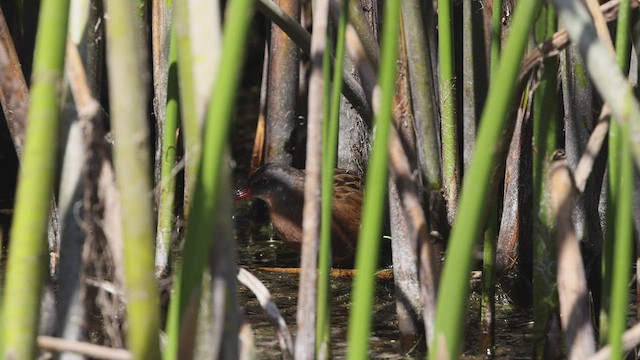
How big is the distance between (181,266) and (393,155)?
1.67 feet

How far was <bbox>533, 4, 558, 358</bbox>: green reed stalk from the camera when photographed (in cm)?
156

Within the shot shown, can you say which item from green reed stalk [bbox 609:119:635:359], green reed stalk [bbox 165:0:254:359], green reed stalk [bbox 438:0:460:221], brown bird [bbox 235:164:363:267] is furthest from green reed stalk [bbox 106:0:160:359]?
brown bird [bbox 235:164:363:267]

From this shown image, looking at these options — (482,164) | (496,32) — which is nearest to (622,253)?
(482,164)

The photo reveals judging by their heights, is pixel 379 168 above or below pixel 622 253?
above

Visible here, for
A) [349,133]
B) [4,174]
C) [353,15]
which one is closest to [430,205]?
[353,15]

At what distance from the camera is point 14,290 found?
1064 millimetres

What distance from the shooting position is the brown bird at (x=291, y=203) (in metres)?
3.59

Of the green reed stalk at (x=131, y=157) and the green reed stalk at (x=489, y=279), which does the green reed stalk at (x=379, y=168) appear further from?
the green reed stalk at (x=489, y=279)

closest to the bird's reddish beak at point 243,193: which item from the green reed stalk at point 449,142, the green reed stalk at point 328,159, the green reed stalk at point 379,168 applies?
the green reed stalk at point 449,142

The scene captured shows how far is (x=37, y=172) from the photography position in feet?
3.36

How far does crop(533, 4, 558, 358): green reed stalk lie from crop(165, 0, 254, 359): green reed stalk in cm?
69

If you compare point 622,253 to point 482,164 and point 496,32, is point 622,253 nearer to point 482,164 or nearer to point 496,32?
point 482,164

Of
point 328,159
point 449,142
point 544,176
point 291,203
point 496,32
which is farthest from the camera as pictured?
point 291,203

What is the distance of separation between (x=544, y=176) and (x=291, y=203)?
7.54 feet
